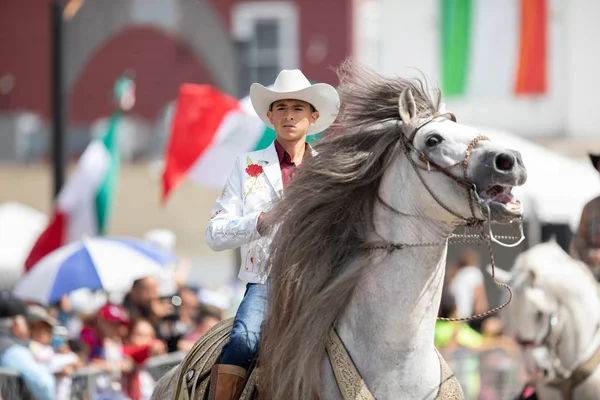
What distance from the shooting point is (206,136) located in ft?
47.3

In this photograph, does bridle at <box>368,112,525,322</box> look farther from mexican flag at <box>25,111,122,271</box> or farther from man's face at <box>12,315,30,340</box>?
mexican flag at <box>25,111,122,271</box>

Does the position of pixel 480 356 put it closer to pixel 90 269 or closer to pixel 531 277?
pixel 531 277

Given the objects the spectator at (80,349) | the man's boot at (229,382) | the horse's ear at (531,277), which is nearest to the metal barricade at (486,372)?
the horse's ear at (531,277)

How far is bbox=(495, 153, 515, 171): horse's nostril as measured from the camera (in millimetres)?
4879

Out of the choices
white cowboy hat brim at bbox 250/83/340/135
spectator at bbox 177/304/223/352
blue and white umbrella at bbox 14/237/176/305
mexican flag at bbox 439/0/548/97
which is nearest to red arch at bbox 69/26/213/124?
mexican flag at bbox 439/0/548/97

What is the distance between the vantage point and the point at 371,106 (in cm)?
541

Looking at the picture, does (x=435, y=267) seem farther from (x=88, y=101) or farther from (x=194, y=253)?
(x=88, y=101)

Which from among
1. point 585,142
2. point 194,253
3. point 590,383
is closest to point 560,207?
point 590,383

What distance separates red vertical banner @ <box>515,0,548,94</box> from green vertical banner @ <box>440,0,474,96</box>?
1.28 m

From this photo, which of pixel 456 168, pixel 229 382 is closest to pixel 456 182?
pixel 456 168

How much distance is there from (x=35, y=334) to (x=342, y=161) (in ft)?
16.5

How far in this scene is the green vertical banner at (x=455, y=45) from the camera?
28688mm

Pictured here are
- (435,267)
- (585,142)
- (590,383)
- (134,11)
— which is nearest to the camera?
(435,267)

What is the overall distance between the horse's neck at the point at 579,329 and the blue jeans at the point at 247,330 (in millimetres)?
3555
